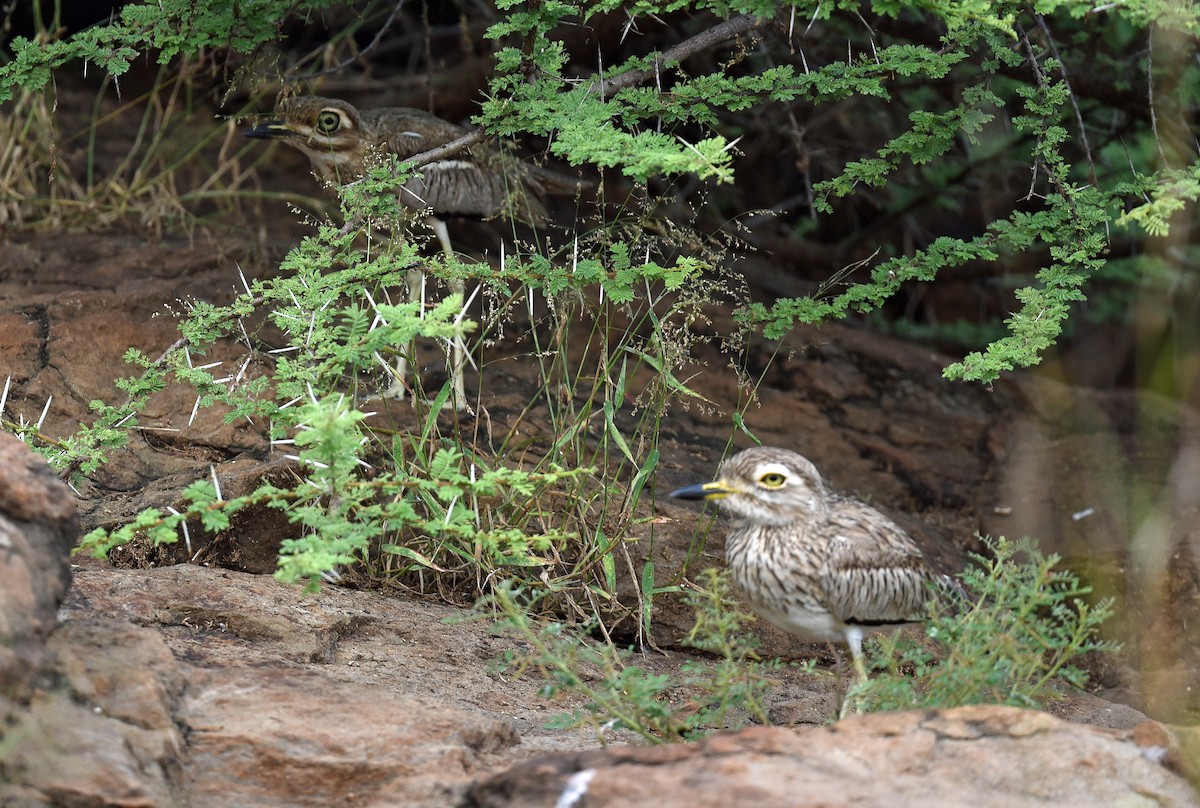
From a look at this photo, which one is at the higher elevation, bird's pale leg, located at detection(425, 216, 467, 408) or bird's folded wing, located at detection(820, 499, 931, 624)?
bird's pale leg, located at detection(425, 216, 467, 408)

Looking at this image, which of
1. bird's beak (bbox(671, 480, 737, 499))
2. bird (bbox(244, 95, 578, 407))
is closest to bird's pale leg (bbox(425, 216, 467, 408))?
bird (bbox(244, 95, 578, 407))

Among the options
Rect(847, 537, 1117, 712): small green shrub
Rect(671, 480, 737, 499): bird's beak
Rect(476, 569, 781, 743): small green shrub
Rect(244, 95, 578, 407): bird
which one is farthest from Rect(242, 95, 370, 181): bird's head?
Rect(847, 537, 1117, 712): small green shrub

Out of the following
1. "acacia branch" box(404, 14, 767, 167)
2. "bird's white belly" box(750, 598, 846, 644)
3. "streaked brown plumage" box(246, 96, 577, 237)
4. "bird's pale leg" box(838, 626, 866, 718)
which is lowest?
"bird's pale leg" box(838, 626, 866, 718)

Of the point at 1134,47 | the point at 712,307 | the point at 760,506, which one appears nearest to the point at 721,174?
the point at 760,506

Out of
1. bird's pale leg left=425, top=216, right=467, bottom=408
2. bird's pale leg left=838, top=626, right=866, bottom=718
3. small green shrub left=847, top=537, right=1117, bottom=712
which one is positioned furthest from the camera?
bird's pale leg left=425, top=216, right=467, bottom=408

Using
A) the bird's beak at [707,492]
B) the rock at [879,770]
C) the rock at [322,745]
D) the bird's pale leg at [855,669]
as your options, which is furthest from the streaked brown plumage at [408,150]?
the rock at [879,770]

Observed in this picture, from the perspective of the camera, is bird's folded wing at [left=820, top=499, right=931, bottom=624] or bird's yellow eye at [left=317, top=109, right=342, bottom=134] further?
bird's yellow eye at [left=317, top=109, right=342, bottom=134]

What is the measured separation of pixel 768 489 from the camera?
3910mm

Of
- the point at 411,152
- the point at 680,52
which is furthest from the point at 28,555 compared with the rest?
the point at 411,152

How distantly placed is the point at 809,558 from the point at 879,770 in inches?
44.4

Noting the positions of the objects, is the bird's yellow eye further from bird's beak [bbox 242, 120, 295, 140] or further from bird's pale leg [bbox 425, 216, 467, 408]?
bird's pale leg [bbox 425, 216, 467, 408]

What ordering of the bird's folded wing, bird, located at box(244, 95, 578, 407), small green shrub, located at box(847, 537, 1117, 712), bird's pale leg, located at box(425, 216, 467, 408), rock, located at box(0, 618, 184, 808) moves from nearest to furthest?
1. rock, located at box(0, 618, 184, 808)
2. small green shrub, located at box(847, 537, 1117, 712)
3. the bird's folded wing
4. bird's pale leg, located at box(425, 216, 467, 408)
5. bird, located at box(244, 95, 578, 407)

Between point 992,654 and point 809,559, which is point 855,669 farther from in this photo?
point 992,654

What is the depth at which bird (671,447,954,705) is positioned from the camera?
3.81m
